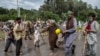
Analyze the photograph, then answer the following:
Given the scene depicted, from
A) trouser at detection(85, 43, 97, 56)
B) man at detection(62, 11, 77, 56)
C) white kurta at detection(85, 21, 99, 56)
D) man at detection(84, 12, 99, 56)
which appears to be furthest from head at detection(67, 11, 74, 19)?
trouser at detection(85, 43, 97, 56)

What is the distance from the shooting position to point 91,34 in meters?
11.6

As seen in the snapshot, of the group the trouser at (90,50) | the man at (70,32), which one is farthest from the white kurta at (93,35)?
the man at (70,32)

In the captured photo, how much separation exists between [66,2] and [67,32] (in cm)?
6964

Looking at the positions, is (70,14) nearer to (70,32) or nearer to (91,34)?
(70,32)

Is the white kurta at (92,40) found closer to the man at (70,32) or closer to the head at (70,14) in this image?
the man at (70,32)

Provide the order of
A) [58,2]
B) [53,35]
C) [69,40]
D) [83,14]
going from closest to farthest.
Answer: [69,40] → [53,35] → [58,2] → [83,14]

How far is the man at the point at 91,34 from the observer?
37.6 feet

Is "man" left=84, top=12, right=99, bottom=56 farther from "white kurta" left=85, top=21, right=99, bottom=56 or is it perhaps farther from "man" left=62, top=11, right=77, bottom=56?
"man" left=62, top=11, right=77, bottom=56

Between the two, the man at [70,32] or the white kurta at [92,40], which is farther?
the man at [70,32]

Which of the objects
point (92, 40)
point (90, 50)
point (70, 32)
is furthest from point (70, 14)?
point (90, 50)

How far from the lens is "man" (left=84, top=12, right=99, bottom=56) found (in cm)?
1146

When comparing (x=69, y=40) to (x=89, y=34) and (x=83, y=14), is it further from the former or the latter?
(x=83, y=14)

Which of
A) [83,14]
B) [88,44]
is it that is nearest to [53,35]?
[88,44]

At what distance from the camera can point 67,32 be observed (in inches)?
505
